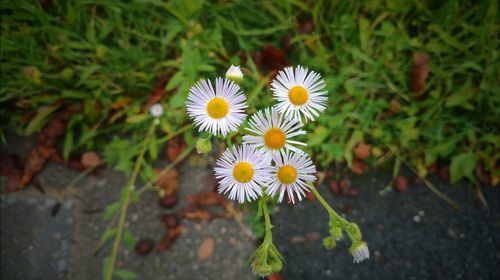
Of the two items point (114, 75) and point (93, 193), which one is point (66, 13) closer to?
point (114, 75)

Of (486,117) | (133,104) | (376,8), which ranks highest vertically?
(376,8)

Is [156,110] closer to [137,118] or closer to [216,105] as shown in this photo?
[137,118]

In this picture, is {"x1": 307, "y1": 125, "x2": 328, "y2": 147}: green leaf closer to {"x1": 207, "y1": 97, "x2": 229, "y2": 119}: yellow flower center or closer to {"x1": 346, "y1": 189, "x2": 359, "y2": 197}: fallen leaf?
{"x1": 346, "y1": 189, "x2": 359, "y2": 197}: fallen leaf

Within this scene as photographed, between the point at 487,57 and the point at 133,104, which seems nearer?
the point at 487,57

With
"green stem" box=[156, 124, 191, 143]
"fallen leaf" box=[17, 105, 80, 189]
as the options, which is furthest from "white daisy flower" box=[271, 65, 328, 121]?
"fallen leaf" box=[17, 105, 80, 189]

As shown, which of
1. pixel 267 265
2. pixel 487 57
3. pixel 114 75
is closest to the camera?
pixel 267 265

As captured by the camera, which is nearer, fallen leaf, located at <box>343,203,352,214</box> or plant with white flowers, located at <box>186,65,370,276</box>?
plant with white flowers, located at <box>186,65,370,276</box>

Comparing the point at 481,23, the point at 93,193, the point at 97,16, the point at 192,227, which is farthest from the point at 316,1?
the point at 93,193

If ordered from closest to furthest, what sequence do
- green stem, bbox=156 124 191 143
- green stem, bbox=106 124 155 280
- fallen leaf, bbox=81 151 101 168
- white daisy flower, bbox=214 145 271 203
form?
white daisy flower, bbox=214 145 271 203 < green stem, bbox=106 124 155 280 < green stem, bbox=156 124 191 143 < fallen leaf, bbox=81 151 101 168
